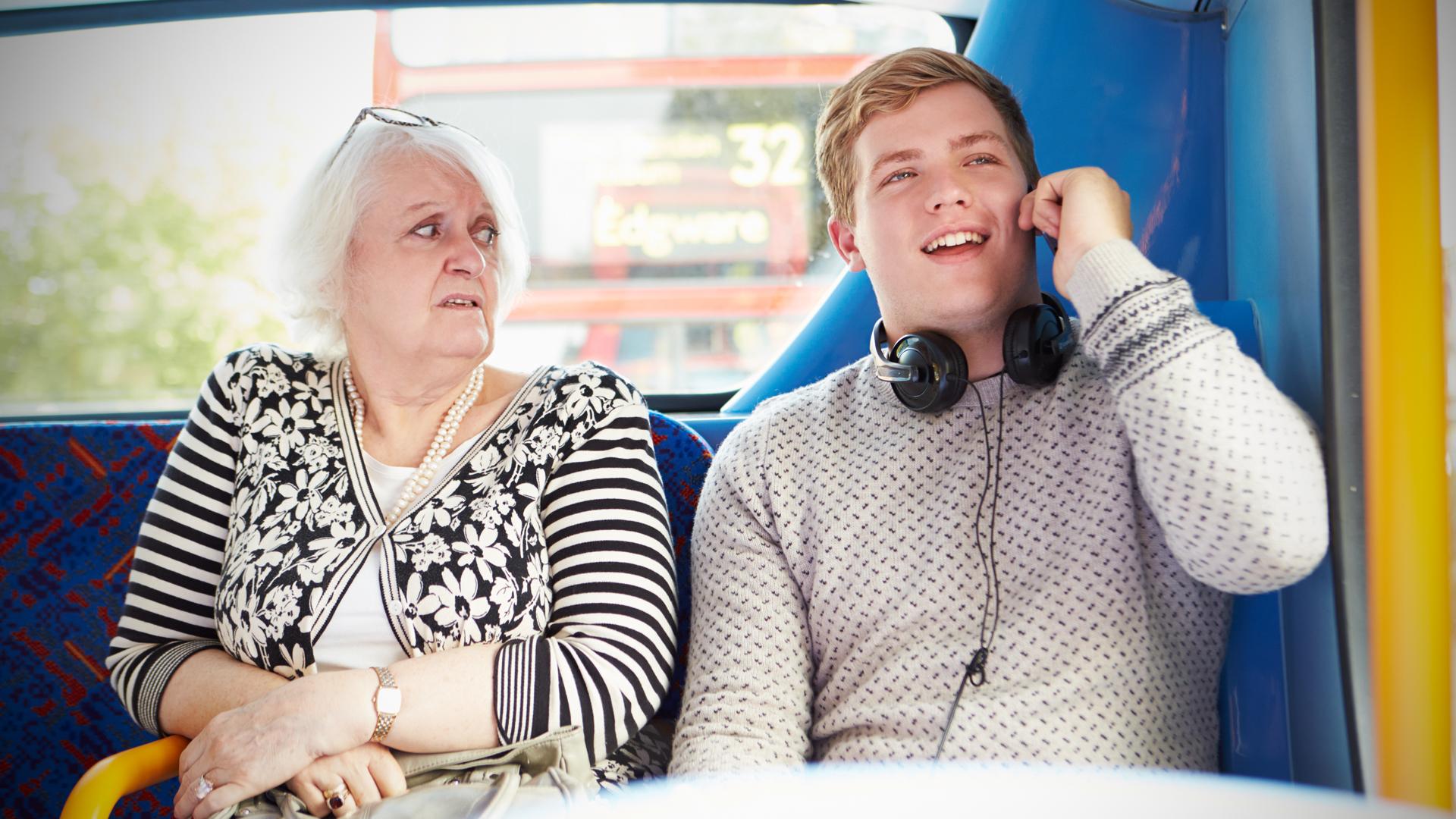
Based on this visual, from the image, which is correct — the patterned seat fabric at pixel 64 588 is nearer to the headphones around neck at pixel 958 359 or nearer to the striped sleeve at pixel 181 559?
the striped sleeve at pixel 181 559

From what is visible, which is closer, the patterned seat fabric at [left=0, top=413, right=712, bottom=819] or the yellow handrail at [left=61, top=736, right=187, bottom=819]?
the yellow handrail at [left=61, top=736, right=187, bottom=819]

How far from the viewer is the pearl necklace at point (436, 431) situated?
1450 mm

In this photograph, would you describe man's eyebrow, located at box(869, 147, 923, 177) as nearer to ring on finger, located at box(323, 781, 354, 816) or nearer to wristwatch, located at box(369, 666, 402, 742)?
wristwatch, located at box(369, 666, 402, 742)

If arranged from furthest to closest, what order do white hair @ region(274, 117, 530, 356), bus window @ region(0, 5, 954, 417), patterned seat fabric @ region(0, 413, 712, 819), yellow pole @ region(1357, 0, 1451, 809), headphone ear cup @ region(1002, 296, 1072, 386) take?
bus window @ region(0, 5, 954, 417)
patterned seat fabric @ region(0, 413, 712, 819)
white hair @ region(274, 117, 530, 356)
headphone ear cup @ region(1002, 296, 1072, 386)
yellow pole @ region(1357, 0, 1451, 809)

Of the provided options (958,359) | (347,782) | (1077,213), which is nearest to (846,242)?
(958,359)

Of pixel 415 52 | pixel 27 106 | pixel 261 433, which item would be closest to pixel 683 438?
pixel 261 433

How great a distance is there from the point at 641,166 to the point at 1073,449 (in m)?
3.02

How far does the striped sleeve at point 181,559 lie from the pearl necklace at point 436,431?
0.18 m

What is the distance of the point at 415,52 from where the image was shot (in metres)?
3.35

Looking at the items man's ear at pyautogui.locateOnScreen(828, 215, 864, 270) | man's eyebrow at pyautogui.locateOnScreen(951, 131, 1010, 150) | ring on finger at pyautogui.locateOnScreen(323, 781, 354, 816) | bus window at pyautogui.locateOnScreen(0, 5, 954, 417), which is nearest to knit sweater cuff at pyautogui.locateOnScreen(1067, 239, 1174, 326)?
man's eyebrow at pyautogui.locateOnScreen(951, 131, 1010, 150)

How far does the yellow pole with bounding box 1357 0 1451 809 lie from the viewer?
894mm

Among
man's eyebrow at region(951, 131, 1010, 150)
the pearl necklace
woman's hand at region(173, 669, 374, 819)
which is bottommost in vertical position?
woman's hand at region(173, 669, 374, 819)

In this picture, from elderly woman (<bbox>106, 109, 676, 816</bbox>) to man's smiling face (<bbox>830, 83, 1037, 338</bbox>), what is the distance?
1.42ft

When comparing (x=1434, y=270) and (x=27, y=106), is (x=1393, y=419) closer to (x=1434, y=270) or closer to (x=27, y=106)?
(x=1434, y=270)
